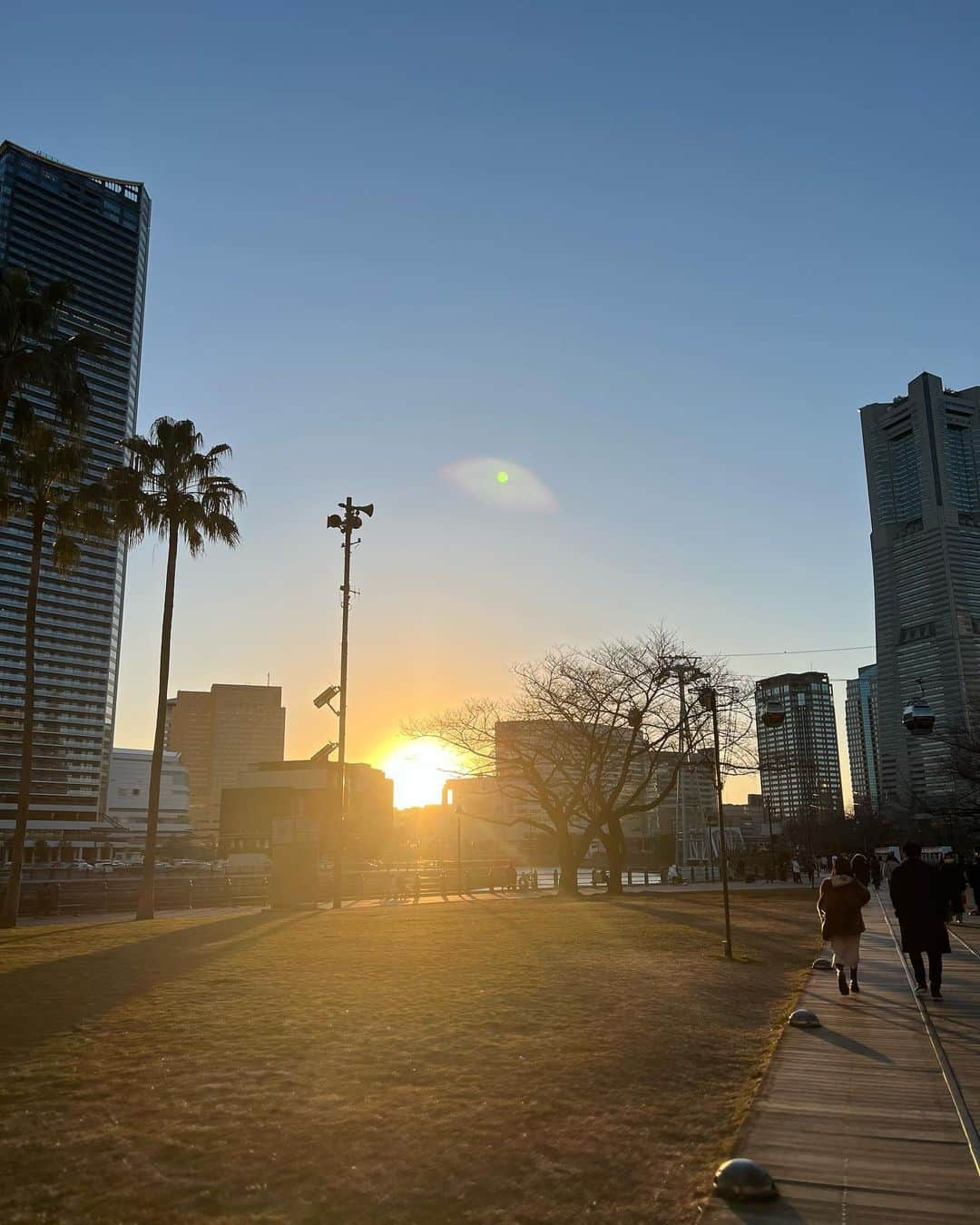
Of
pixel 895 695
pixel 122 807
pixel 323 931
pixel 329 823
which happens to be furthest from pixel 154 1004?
pixel 122 807

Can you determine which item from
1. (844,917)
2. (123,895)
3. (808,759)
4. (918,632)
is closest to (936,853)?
(918,632)

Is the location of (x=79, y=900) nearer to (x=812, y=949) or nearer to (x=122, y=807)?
(x=812, y=949)

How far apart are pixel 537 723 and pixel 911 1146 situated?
101ft

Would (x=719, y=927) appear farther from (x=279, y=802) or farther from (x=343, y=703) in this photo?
(x=279, y=802)

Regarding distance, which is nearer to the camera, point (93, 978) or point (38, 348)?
point (93, 978)

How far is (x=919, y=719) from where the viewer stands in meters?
21.8

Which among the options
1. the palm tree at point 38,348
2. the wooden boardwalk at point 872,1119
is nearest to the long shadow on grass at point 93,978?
the wooden boardwalk at point 872,1119

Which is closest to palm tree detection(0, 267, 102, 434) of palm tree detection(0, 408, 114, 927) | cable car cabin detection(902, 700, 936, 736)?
palm tree detection(0, 408, 114, 927)

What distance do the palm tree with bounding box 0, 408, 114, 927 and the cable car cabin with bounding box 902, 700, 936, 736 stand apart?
878 inches

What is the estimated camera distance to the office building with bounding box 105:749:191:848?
17298 cm

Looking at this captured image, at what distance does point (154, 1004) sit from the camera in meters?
9.91

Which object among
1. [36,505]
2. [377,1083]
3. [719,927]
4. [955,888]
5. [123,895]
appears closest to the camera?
[377,1083]

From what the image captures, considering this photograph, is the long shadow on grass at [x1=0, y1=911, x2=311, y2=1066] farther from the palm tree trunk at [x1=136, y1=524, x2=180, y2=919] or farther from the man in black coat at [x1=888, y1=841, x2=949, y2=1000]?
the man in black coat at [x1=888, y1=841, x2=949, y2=1000]

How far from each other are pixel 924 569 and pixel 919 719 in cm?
8007
